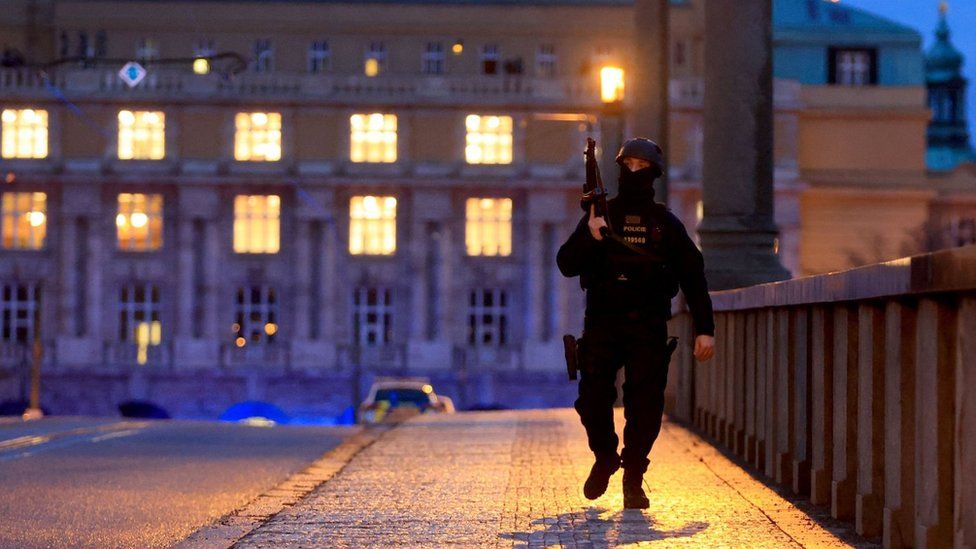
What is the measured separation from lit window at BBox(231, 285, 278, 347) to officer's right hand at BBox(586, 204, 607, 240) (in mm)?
65689

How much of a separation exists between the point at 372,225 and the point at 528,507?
6549cm

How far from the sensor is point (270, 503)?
10.9m

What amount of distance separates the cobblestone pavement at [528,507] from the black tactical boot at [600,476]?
0.30 ft

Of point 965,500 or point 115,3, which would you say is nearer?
point 965,500

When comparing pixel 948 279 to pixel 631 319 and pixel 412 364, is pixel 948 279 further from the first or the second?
pixel 412 364

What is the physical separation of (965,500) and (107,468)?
27.8 ft

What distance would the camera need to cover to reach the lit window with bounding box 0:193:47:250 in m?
75.8

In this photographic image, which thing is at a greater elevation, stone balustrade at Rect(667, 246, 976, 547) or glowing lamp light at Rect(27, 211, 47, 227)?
glowing lamp light at Rect(27, 211, 47, 227)

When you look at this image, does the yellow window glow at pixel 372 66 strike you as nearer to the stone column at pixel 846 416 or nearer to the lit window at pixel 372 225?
the lit window at pixel 372 225

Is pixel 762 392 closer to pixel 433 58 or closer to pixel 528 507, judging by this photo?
pixel 528 507

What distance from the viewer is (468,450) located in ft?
51.7

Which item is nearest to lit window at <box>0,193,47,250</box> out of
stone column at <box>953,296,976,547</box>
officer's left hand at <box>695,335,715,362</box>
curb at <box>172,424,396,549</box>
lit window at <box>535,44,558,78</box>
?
lit window at <box>535,44,558,78</box>

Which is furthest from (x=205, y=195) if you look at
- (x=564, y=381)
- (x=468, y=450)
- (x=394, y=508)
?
(x=394, y=508)

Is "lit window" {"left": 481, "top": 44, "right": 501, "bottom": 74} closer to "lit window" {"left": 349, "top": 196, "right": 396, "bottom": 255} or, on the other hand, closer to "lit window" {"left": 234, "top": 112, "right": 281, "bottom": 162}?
"lit window" {"left": 349, "top": 196, "right": 396, "bottom": 255}
